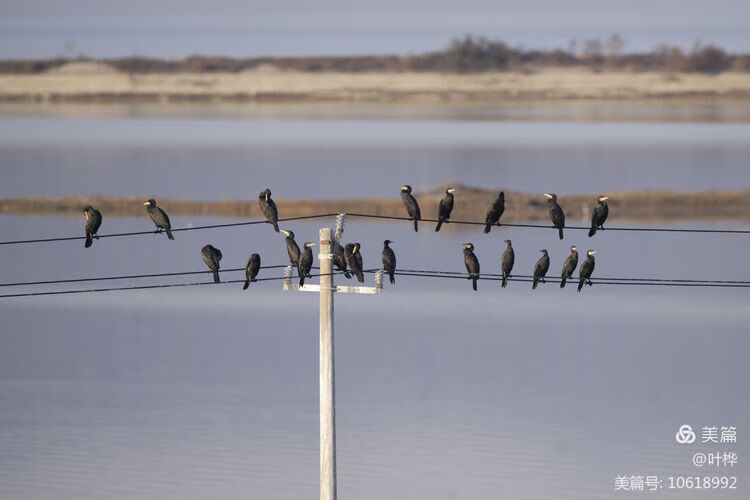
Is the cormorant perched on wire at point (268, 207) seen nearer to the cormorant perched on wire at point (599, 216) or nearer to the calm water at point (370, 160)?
the cormorant perched on wire at point (599, 216)

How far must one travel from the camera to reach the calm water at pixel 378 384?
1242 inches

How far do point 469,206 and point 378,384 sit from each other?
2642 centimetres

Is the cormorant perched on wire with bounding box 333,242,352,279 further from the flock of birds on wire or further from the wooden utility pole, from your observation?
the wooden utility pole

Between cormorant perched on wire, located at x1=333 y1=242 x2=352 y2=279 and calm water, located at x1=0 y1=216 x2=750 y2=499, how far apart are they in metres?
8.34

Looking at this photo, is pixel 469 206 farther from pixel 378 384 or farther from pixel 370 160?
pixel 370 160

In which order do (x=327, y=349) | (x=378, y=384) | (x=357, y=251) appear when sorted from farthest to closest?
1. (x=378, y=384)
2. (x=357, y=251)
3. (x=327, y=349)

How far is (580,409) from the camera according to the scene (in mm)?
37375

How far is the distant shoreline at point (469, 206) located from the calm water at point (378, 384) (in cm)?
454

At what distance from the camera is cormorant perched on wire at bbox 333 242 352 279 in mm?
21109

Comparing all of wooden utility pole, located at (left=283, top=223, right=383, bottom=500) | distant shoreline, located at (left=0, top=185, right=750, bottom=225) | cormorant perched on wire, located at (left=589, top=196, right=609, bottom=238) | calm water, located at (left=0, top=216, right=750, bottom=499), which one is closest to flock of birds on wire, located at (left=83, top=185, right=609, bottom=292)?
cormorant perched on wire, located at (left=589, top=196, right=609, bottom=238)

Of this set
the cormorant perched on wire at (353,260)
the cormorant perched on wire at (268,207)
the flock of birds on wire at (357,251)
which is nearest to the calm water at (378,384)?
the flock of birds on wire at (357,251)

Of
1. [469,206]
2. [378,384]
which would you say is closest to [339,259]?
[378,384]

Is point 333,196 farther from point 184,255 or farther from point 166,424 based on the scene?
point 166,424

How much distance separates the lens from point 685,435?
34.0m
